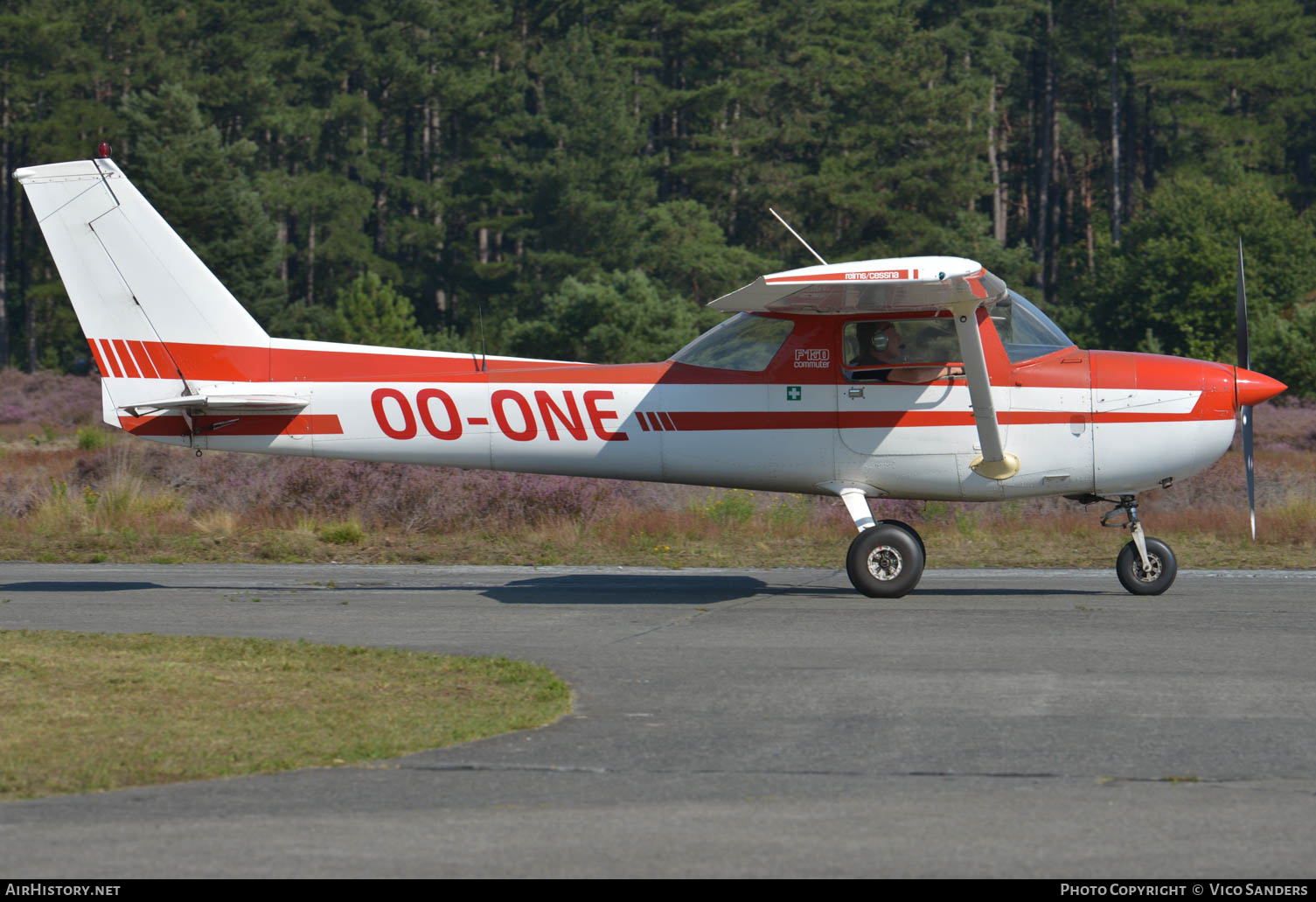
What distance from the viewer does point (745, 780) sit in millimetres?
6820

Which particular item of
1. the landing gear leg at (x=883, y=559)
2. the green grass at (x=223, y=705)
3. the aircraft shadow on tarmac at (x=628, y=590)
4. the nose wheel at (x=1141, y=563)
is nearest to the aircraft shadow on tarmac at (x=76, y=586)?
the green grass at (x=223, y=705)

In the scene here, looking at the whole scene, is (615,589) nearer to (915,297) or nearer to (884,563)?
(884,563)

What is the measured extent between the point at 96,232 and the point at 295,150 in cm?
6369

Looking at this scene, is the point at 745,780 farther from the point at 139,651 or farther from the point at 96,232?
the point at 96,232

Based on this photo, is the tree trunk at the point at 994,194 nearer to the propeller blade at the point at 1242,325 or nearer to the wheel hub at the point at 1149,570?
the propeller blade at the point at 1242,325

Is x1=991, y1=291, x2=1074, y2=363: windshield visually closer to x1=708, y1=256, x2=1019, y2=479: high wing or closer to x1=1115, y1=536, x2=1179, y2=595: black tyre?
x1=708, y1=256, x2=1019, y2=479: high wing

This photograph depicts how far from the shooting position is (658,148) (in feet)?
251

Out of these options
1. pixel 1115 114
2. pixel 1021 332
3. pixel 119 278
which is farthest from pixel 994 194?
pixel 119 278

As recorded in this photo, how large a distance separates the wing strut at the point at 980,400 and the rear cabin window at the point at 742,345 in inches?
62.9

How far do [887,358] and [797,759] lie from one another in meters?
6.35

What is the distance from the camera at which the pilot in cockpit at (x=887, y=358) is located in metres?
12.9

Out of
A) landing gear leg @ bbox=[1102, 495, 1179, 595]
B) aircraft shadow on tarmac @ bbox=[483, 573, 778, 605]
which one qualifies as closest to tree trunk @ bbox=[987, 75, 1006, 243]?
aircraft shadow on tarmac @ bbox=[483, 573, 778, 605]

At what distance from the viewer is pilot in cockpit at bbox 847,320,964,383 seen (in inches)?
510

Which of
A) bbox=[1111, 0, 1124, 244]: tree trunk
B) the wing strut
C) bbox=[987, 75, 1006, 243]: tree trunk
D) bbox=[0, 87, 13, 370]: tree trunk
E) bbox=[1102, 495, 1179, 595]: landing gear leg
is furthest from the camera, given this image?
bbox=[987, 75, 1006, 243]: tree trunk
